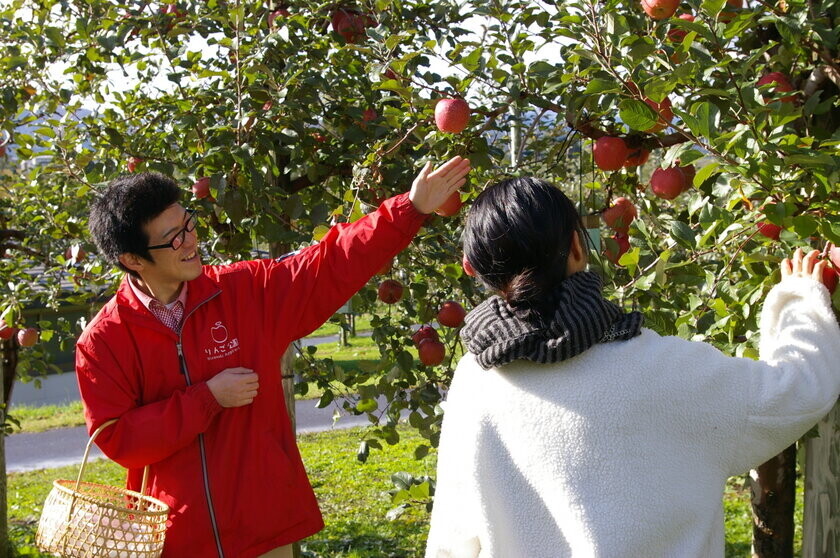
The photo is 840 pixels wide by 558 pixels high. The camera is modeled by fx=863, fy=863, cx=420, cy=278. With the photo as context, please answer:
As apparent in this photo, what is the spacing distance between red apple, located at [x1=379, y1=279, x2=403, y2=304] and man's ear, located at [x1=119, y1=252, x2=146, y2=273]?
0.97 meters

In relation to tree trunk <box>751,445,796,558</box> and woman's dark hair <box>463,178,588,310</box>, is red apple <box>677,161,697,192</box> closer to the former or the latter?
tree trunk <box>751,445,796,558</box>

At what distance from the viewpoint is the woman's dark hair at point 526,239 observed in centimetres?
125

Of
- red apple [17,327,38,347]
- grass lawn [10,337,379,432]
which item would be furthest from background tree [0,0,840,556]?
grass lawn [10,337,379,432]

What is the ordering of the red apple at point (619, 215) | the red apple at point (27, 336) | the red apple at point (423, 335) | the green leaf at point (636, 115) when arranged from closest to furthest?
the green leaf at point (636, 115) → the red apple at point (619, 215) → the red apple at point (423, 335) → the red apple at point (27, 336)

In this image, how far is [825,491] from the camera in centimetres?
214

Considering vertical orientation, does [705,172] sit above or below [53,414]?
above

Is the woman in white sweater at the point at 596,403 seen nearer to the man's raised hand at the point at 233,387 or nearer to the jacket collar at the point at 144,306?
the man's raised hand at the point at 233,387

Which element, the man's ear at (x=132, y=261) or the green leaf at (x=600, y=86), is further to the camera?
the man's ear at (x=132, y=261)

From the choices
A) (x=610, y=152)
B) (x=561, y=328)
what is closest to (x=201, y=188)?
(x=610, y=152)

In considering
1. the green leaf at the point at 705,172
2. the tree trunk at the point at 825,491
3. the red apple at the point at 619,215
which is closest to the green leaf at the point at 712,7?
the green leaf at the point at 705,172

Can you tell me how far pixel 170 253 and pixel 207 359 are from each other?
0.82 ft

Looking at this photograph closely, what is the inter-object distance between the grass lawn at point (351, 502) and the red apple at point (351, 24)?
5.63ft

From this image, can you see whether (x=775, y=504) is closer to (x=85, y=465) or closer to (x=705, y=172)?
(x=705, y=172)

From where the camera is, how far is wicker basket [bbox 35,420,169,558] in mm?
1719
